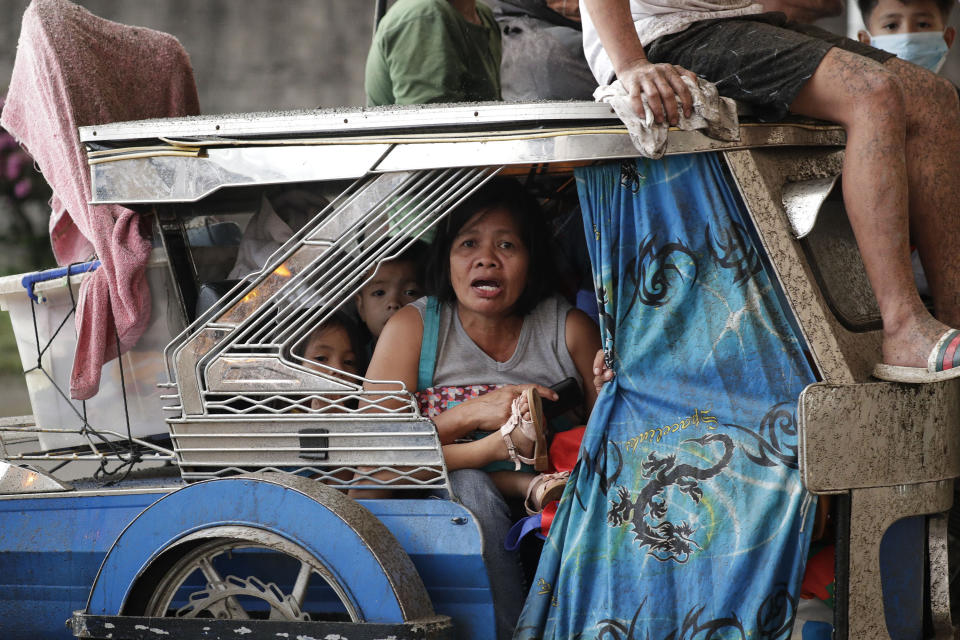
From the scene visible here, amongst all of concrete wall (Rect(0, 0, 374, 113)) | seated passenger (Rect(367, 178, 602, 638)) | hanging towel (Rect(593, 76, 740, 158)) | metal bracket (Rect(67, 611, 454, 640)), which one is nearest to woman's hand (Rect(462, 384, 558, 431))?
seated passenger (Rect(367, 178, 602, 638))

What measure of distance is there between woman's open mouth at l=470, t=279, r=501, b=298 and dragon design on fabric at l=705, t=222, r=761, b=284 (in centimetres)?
65

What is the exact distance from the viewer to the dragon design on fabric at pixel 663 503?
6.88 ft

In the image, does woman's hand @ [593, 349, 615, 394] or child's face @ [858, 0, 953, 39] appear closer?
woman's hand @ [593, 349, 615, 394]

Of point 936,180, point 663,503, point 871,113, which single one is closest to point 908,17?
point 936,180

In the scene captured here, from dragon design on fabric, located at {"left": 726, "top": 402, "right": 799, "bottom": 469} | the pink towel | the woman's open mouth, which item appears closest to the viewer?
dragon design on fabric, located at {"left": 726, "top": 402, "right": 799, "bottom": 469}

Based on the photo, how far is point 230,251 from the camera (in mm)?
2791

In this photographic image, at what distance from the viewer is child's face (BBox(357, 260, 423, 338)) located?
278 centimetres

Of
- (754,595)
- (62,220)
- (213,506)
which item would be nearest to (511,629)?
(754,595)

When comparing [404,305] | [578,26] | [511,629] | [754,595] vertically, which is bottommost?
[511,629]

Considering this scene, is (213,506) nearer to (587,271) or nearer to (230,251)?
(230,251)

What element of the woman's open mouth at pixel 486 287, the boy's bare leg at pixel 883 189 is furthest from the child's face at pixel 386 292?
the boy's bare leg at pixel 883 189

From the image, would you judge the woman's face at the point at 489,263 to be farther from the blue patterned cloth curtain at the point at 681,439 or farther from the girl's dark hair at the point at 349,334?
the blue patterned cloth curtain at the point at 681,439

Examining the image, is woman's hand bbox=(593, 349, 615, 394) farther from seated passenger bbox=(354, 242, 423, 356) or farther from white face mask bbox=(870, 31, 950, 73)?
white face mask bbox=(870, 31, 950, 73)

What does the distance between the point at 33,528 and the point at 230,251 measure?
0.86 m
